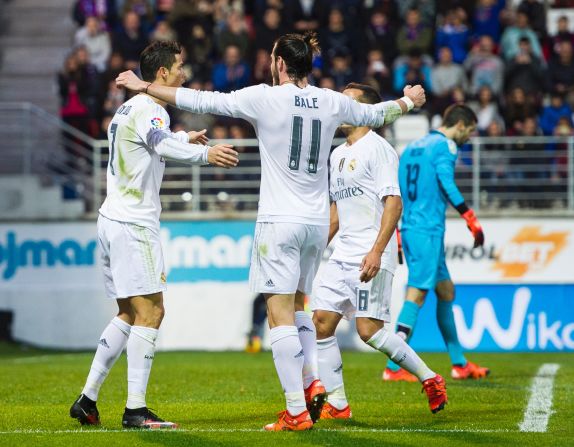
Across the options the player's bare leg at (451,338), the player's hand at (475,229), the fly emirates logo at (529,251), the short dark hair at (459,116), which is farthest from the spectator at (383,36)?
the player's hand at (475,229)

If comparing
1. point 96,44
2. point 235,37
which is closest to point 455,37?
point 235,37

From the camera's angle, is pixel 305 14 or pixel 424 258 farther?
pixel 305 14

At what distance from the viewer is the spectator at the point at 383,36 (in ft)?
68.3

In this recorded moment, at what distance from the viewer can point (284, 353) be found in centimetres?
804

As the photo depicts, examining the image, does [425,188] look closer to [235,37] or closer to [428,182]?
[428,182]

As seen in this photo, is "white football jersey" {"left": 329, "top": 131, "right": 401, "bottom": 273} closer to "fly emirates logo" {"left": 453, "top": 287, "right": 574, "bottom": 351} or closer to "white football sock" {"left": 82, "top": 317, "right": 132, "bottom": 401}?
"white football sock" {"left": 82, "top": 317, "right": 132, "bottom": 401}

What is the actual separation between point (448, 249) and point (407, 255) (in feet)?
20.2

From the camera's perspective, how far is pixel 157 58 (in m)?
8.56

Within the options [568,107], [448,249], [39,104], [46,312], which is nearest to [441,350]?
[448,249]

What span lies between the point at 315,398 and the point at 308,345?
1.29 feet

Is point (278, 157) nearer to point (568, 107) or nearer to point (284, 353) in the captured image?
point (284, 353)

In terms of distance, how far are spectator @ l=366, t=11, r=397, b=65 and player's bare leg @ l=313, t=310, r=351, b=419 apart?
1203cm

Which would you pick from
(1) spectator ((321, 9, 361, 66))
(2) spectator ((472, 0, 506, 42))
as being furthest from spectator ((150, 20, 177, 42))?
(2) spectator ((472, 0, 506, 42))

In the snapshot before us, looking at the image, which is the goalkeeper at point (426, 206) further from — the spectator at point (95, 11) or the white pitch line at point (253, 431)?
the spectator at point (95, 11)
